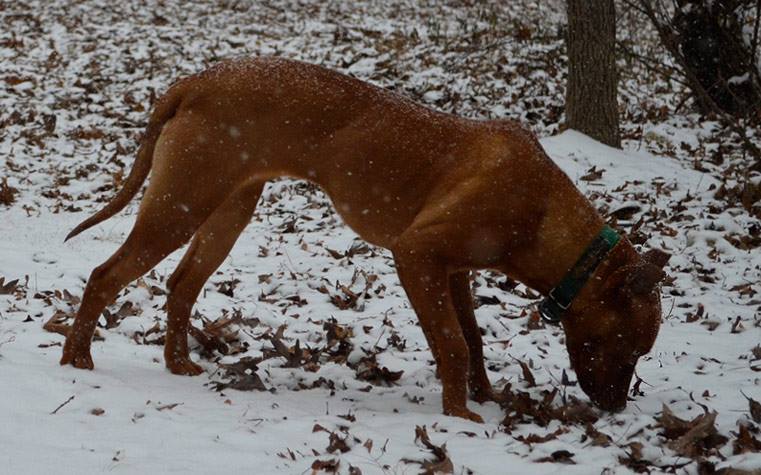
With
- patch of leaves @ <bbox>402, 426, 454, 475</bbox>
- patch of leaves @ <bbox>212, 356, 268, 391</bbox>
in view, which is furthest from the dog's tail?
patch of leaves @ <bbox>402, 426, 454, 475</bbox>

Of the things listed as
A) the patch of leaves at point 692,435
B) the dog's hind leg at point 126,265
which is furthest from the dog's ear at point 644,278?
the dog's hind leg at point 126,265

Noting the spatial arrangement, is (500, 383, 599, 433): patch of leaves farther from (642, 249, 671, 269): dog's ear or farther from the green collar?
(642, 249, 671, 269): dog's ear

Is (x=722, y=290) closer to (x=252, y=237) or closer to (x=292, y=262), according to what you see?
(x=292, y=262)

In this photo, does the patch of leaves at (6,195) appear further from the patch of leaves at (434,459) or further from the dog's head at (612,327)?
the dog's head at (612,327)

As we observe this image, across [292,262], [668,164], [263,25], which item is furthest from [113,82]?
[668,164]

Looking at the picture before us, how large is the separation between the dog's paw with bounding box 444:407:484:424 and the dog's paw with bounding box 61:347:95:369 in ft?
6.27

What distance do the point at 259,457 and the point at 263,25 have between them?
13653 mm

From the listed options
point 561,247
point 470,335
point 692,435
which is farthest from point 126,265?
point 692,435

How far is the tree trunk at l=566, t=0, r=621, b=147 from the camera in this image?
8.69 meters

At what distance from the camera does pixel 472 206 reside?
3.86m

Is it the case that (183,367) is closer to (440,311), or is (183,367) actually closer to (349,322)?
(349,322)

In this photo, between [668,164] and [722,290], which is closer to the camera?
[722,290]

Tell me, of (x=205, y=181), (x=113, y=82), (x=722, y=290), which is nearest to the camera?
(x=205, y=181)

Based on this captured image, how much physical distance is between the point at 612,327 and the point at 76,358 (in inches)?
109
